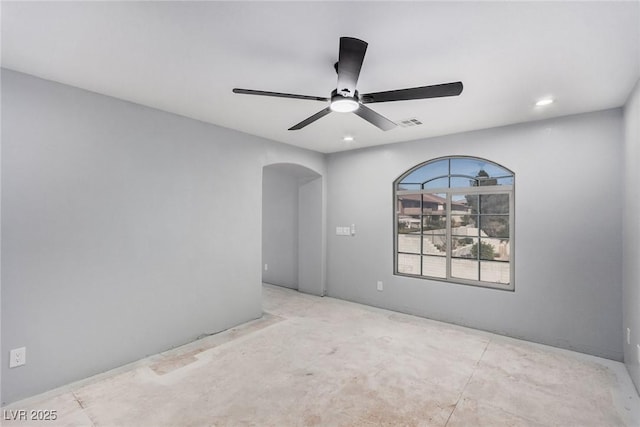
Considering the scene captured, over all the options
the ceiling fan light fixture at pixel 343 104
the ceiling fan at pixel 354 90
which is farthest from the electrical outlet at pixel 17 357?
the ceiling fan light fixture at pixel 343 104

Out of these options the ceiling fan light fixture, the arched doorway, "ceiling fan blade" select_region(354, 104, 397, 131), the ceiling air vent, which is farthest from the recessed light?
the arched doorway

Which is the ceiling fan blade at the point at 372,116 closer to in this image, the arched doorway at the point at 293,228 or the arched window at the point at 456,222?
the arched window at the point at 456,222

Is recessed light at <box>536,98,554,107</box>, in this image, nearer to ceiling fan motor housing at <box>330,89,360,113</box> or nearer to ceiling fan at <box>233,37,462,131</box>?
ceiling fan at <box>233,37,462,131</box>

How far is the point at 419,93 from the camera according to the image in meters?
2.03

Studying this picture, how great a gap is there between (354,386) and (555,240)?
2.70 m

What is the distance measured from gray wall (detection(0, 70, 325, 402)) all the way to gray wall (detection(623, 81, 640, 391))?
12.8 ft

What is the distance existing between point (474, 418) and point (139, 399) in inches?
97.2

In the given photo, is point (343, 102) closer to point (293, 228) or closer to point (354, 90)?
point (354, 90)

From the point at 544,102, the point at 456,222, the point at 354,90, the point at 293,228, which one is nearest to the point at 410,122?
the point at 544,102

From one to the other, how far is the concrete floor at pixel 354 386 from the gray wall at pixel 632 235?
0.27 m

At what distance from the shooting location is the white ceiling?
1647 millimetres

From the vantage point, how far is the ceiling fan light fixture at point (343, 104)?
211 cm

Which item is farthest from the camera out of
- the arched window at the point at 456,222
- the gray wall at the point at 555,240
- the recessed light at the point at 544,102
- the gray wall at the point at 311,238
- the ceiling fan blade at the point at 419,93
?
the gray wall at the point at 311,238

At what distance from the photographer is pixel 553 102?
2.89 meters
